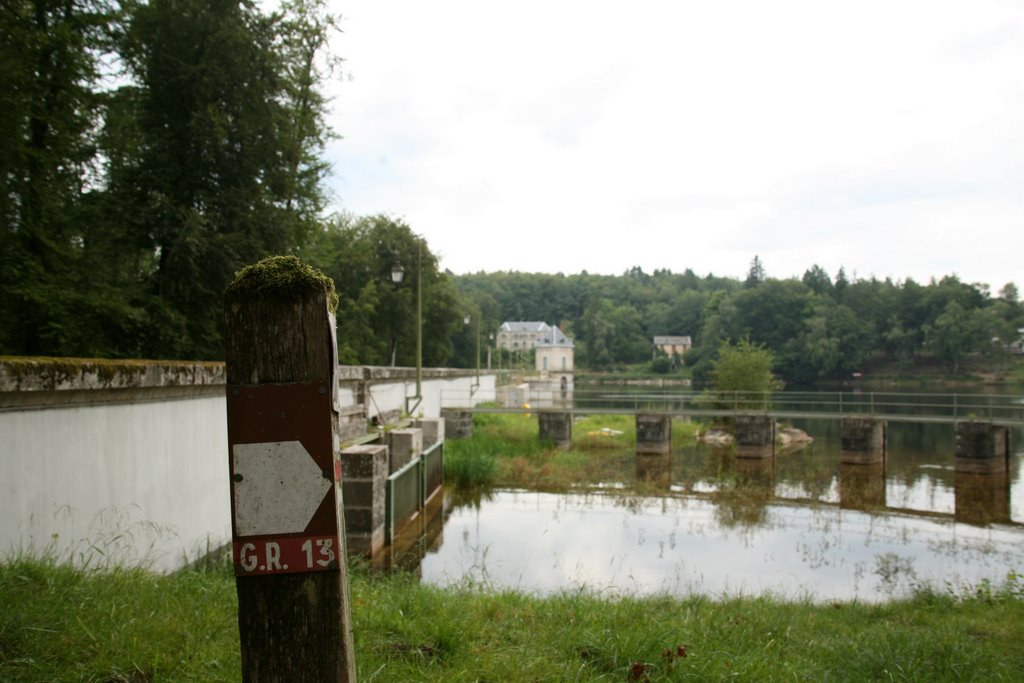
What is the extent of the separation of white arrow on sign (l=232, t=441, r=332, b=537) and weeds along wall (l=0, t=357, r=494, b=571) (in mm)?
3345

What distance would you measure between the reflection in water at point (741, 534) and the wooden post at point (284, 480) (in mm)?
4715

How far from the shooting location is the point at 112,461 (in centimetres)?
579

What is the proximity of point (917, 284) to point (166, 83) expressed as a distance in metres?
91.6

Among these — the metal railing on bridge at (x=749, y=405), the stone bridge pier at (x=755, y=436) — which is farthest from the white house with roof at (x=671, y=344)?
the stone bridge pier at (x=755, y=436)

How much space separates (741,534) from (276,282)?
12.6m

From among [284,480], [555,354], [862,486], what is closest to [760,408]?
[862,486]

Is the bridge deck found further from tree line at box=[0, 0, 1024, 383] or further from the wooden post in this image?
the wooden post

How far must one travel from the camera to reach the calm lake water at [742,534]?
371 inches

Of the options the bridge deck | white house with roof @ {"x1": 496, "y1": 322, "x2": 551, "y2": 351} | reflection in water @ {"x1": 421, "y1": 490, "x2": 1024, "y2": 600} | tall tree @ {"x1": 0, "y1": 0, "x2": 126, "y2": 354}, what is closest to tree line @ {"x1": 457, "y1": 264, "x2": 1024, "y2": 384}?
white house with roof @ {"x1": 496, "y1": 322, "x2": 551, "y2": 351}

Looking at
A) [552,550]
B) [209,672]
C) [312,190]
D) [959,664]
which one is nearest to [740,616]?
[959,664]

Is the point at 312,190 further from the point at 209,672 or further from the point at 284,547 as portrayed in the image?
the point at 284,547

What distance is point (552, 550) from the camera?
431 inches

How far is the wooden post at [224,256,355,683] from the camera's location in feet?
6.43

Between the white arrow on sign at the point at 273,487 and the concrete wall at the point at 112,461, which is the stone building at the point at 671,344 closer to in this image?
the concrete wall at the point at 112,461
